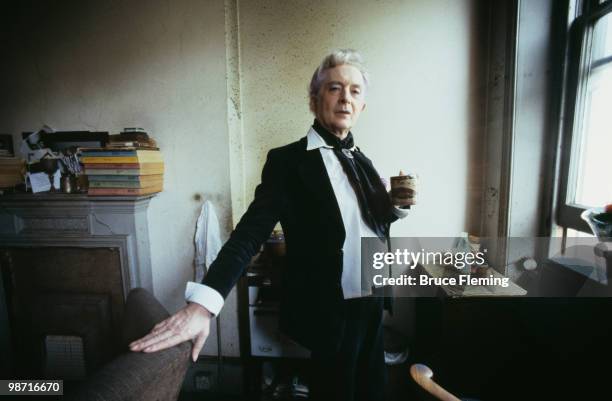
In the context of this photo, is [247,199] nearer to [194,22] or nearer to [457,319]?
[194,22]

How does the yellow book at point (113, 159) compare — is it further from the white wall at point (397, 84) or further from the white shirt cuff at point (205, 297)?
the white shirt cuff at point (205, 297)

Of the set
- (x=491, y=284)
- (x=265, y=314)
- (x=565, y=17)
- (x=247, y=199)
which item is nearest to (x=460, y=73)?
(x=565, y=17)

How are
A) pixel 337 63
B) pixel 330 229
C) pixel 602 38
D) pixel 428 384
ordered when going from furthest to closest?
1. pixel 602 38
2. pixel 337 63
3. pixel 330 229
4. pixel 428 384

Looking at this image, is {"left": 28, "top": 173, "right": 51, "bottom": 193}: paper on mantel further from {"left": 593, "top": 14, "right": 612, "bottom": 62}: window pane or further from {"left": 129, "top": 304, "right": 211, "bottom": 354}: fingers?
{"left": 593, "top": 14, "right": 612, "bottom": 62}: window pane

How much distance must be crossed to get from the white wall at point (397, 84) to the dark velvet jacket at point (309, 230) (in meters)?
0.99

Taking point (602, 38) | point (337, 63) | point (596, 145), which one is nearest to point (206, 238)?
point (337, 63)

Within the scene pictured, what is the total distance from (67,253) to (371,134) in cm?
219

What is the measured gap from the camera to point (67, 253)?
1.85m

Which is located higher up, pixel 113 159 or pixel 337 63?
pixel 337 63

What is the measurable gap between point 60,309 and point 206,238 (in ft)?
3.58

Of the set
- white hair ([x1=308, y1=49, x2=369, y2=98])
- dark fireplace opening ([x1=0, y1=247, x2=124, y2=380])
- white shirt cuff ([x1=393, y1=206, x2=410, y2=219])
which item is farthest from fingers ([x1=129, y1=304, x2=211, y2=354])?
dark fireplace opening ([x1=0, y1=247, x2=124, y2=380])

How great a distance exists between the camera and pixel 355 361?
3.25ft

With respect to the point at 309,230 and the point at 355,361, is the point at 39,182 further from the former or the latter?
the point at 355,361

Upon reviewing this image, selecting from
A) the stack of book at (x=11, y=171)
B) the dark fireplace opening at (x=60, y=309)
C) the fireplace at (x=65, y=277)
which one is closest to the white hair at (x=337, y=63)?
the fireplace at (x=65, y=277)
